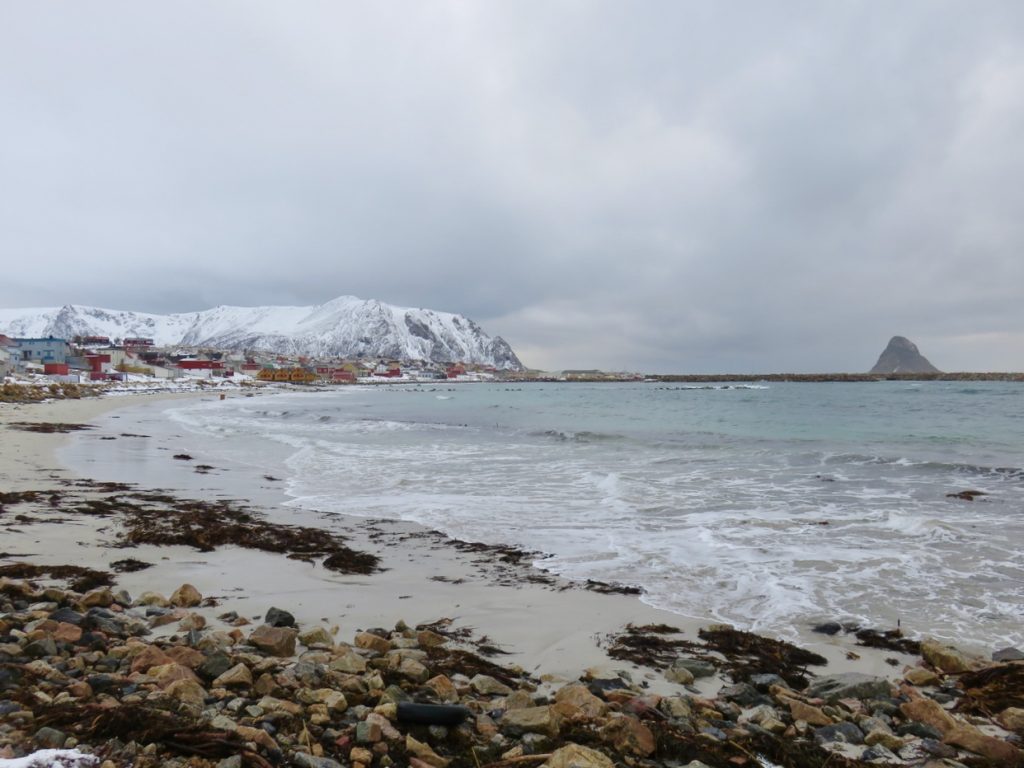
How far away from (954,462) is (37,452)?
27.0 meters

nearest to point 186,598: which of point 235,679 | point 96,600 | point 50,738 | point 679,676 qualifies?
point 96,600

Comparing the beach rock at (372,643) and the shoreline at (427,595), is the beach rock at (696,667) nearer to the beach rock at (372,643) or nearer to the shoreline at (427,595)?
the shoreline at (427,595)

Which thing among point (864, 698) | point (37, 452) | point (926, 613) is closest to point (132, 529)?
point (864, 698)

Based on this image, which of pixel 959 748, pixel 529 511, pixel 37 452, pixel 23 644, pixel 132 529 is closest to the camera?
pixel 959 748

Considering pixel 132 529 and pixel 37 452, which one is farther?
pixel 37 452

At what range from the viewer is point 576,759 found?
295cm

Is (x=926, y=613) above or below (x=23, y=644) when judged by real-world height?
below

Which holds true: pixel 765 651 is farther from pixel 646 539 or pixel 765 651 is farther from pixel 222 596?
pixel 222 596

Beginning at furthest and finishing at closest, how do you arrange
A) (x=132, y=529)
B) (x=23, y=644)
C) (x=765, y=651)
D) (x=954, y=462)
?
1. (x=954, y=462)
2. (x=132, y=529)
3. (x=765, y=651)
4. (x=23, y=644)

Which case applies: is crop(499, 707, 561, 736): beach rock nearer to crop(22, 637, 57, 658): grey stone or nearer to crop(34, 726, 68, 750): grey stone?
crop(34, 726, 68, 750): grey stone

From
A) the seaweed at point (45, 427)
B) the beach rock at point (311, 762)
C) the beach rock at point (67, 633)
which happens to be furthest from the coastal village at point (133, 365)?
the beach rock at point (311, 762)

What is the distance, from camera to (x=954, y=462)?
58.7 feet

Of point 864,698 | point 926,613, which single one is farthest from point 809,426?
point 864,698

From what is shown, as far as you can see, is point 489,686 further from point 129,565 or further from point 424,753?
point 129,565
